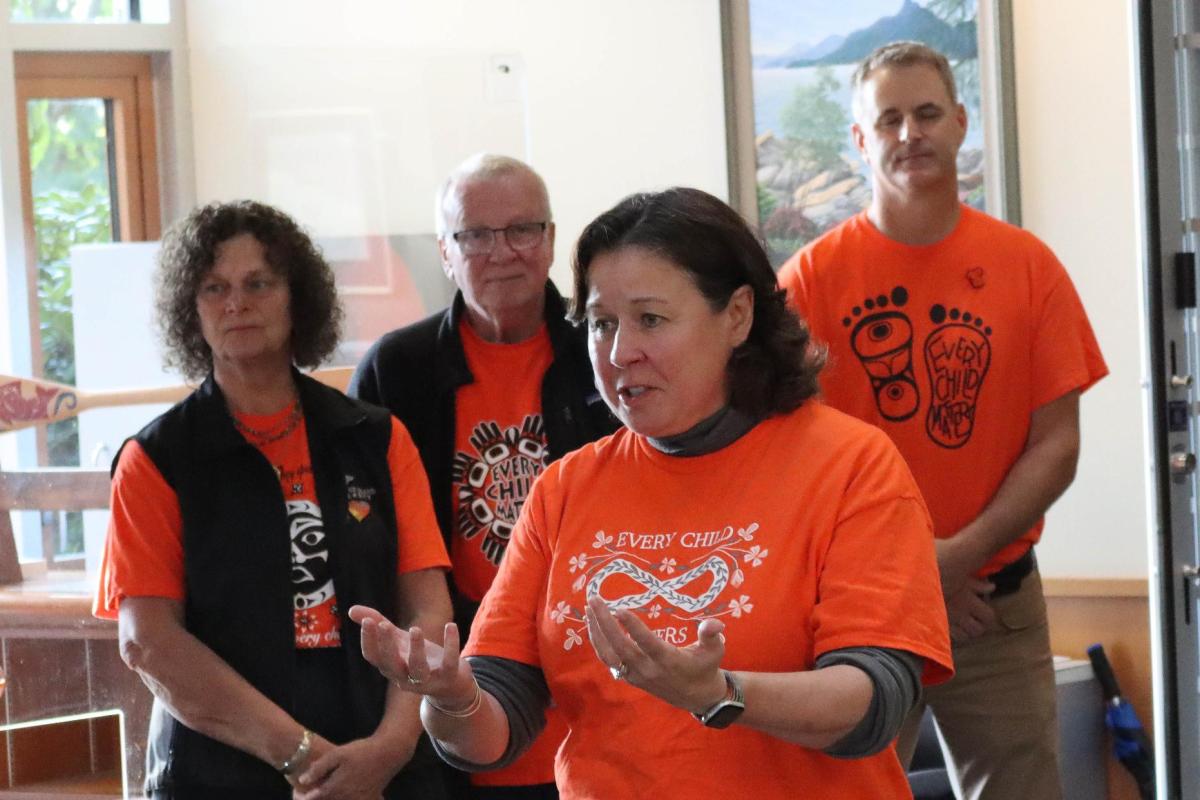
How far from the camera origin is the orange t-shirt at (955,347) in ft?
7.91

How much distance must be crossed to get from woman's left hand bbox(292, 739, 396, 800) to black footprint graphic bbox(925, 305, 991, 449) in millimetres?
1011

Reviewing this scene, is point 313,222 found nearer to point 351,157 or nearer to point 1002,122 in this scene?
point 351,157

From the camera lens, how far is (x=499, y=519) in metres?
2.24

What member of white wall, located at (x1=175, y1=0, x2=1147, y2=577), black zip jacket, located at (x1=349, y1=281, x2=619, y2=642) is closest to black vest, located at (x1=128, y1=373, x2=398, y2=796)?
black zip jacket, located at (x1=349, y1=281, x2=619, y2=642)

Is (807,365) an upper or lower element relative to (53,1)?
lower

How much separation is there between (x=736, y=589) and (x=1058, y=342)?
3.81 feet

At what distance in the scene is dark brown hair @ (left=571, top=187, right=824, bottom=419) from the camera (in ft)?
5.13

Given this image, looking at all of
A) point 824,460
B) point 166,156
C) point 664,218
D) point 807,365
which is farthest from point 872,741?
point 166,156

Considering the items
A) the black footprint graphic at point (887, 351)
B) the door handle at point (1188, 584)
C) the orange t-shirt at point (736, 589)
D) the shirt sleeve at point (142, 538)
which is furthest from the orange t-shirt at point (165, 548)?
the door handle at point (1188, 584)

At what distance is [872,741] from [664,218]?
1.87ft

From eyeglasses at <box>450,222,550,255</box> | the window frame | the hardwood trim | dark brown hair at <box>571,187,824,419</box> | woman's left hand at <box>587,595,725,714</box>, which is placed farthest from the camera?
the window frame

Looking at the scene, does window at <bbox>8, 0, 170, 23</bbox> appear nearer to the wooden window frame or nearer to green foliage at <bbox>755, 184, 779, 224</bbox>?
the wooden window frame

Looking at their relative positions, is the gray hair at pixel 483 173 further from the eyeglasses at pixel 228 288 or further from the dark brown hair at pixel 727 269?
the dark brown hair at pixel 727 269

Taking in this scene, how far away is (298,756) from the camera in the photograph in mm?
2041
